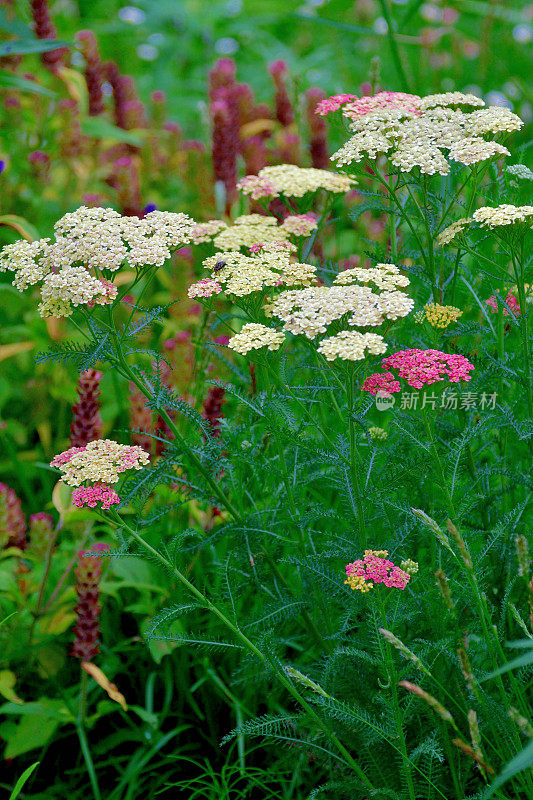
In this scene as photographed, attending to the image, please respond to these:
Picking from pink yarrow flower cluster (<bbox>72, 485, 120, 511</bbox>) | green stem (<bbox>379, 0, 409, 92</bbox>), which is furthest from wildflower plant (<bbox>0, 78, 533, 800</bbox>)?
green stem (<bbox>379, 0, 409, 92</bbox>)

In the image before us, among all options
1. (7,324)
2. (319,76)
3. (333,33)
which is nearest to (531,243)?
(7,324)

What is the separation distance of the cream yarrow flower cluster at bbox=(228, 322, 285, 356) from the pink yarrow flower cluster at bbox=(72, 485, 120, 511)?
336 mm

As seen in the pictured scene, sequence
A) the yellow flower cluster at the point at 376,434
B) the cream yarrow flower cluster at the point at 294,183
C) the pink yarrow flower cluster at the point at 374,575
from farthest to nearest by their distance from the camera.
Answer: the cream yarrow flower cluster at the point at 294,183 → the yellow flower cluster at the point at 376,434 → the pink yarrow flower cluster at the point at 374,575

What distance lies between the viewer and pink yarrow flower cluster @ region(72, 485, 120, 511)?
1.41 meters

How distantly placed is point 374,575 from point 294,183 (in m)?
0.97

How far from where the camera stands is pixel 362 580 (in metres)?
1.30

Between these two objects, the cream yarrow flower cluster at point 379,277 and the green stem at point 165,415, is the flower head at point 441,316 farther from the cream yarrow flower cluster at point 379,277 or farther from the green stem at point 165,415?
the green stem at point 165,415

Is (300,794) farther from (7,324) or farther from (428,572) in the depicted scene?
(7,324)

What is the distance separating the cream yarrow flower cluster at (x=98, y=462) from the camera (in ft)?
4.71

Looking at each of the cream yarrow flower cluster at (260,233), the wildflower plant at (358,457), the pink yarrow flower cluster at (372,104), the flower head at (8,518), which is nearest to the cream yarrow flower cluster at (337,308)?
the wildflower plant at (358,457)

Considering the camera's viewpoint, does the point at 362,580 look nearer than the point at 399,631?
Yes

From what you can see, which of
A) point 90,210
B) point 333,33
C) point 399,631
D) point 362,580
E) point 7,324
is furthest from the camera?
point 333,33

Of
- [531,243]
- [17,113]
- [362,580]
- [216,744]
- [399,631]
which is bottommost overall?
[216,744]

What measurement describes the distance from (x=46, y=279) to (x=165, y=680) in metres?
1.16
